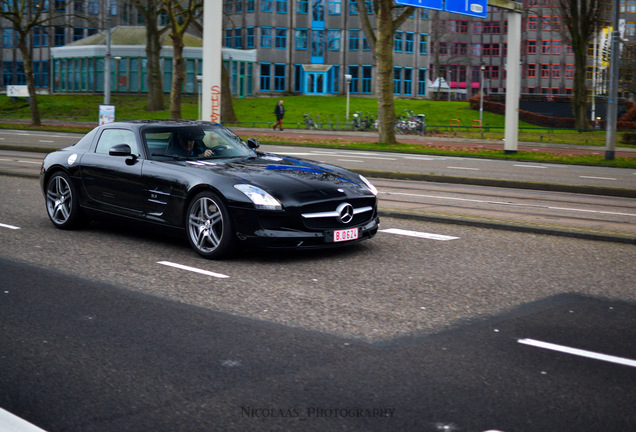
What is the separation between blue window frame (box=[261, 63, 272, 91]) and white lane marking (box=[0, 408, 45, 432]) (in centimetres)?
7684

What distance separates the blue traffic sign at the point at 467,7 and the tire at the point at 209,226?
66.0ft

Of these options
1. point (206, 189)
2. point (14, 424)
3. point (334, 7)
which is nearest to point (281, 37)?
point (334, 7)

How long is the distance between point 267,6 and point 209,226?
7428cm

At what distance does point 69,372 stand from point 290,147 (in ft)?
87.4

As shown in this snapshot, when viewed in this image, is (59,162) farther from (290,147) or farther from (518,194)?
(290,147)

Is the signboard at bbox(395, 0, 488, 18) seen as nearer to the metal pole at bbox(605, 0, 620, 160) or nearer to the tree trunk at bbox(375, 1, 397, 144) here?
the tree trunk at bbox(375, 1, 397, 144)

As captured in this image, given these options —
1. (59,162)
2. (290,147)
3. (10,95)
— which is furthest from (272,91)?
(59,162)

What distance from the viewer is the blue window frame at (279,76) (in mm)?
80188

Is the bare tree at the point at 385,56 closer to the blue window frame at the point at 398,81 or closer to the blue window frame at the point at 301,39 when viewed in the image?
the blue window frame at the point at 301,39

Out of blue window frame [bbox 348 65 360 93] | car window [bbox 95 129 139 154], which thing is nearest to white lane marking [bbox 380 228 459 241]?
car window [bbox 95 129 139 154]

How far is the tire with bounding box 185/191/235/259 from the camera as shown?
26.7 ft

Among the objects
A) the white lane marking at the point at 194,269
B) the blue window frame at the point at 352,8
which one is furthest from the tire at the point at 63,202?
the blue window frame at the point at 352,8

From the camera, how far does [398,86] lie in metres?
83.2

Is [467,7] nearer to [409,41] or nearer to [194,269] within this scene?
[194,269]
